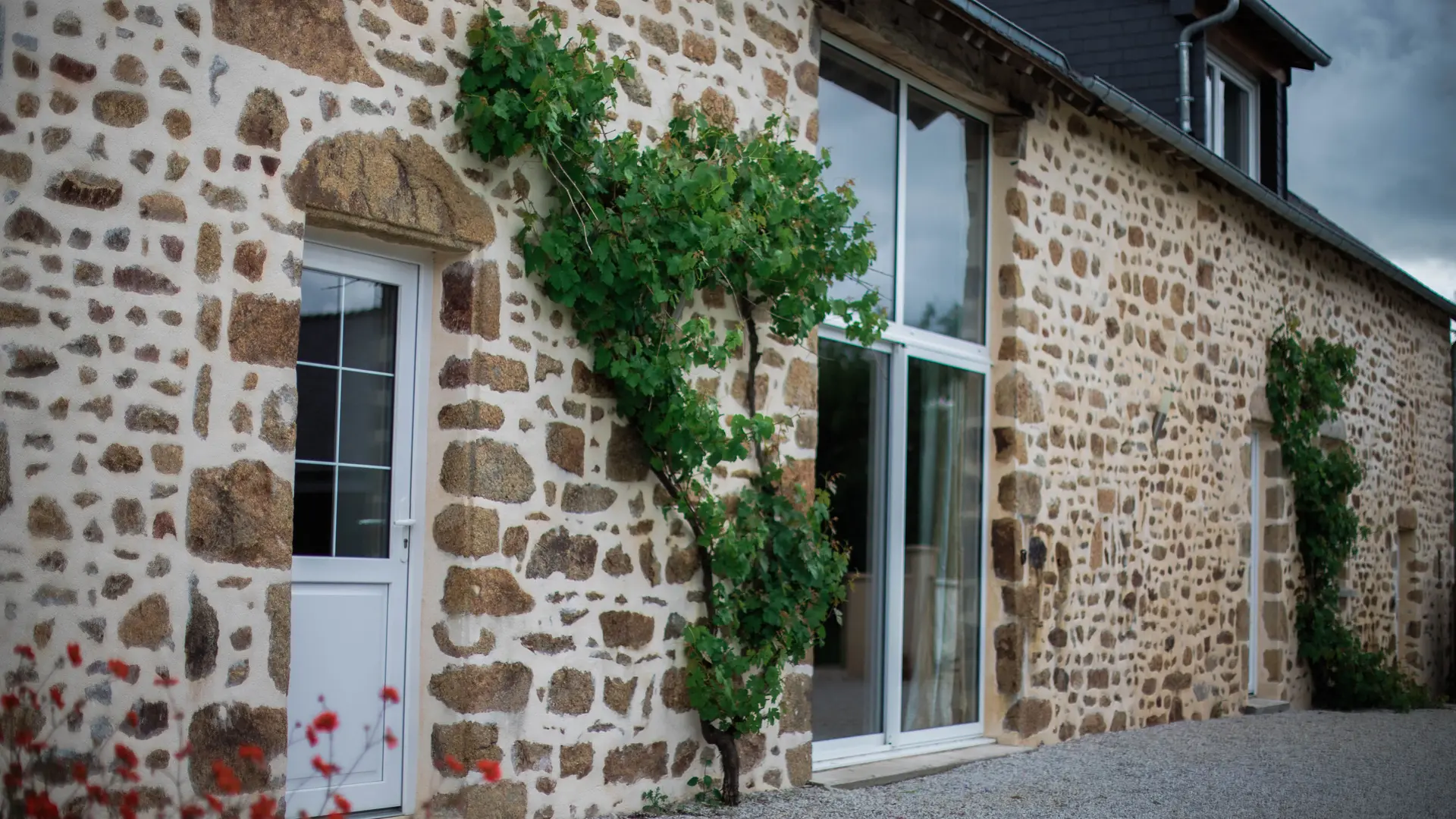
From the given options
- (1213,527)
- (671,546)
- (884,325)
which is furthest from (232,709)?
(1213,527)

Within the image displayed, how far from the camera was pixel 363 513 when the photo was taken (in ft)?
15.5

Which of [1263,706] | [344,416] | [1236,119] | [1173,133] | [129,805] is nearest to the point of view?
[129,805]

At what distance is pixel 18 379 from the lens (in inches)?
145

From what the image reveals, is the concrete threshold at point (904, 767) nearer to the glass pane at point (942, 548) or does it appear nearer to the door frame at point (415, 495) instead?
the glass pane at point (942, 548)

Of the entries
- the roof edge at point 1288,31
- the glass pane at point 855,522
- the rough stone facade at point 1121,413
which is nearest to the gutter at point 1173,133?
the roof edge at point 1288,31

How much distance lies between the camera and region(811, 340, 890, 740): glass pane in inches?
270

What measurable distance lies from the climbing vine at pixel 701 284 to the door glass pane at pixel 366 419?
66cm

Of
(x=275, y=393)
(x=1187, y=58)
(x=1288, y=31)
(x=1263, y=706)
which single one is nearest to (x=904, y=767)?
(x=275, y=393)

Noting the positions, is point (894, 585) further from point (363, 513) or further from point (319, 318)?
point (319, 318)

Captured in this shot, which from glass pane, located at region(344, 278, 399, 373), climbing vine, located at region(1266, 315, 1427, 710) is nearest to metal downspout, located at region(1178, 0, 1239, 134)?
climbing vine, located at region(1266, 315, 1427, 710)

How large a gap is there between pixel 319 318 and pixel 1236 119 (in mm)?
9509

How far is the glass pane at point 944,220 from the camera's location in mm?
7629

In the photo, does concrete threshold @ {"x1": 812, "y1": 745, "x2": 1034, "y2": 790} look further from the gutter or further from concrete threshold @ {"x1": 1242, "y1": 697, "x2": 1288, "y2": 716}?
the gutter

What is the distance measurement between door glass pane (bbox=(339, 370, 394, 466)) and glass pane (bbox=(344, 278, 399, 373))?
5cm
